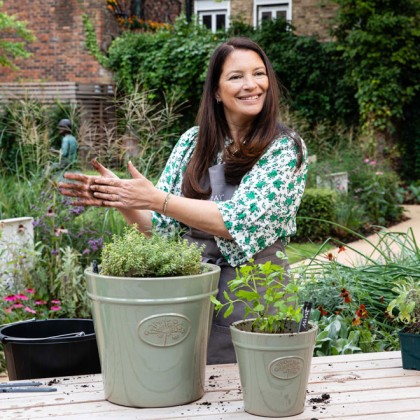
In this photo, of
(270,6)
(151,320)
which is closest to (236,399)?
(151,320)

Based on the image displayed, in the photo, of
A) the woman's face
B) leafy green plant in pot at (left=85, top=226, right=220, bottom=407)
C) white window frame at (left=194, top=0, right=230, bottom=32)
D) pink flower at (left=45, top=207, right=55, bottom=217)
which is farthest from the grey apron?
white window frame at (left=194, top=0, right=230, bottom=32)

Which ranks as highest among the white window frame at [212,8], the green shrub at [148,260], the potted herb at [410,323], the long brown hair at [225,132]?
the white window frame at [212,8]

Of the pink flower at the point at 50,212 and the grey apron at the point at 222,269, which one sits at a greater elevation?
the grey apron at the point at 222,269

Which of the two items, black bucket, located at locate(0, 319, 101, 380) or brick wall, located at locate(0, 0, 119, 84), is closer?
black bucket, located at locate(0, 319, 101, 380)

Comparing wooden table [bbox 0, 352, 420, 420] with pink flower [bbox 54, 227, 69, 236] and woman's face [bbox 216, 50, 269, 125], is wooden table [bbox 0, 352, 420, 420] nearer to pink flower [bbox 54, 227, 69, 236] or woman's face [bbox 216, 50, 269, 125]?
woman's face [bbox 216, 50, 269, 125]

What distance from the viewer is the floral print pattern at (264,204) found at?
2.05 m

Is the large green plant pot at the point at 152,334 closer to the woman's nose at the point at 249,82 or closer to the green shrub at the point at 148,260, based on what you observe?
the green shrub at the point at 148,260

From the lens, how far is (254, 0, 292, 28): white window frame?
17.5 m

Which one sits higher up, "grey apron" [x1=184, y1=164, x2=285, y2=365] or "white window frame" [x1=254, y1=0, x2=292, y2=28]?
"white window frame" [x1=254, y1=0, x2=292, y2=28]

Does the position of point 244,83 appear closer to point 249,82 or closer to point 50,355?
point 249,82

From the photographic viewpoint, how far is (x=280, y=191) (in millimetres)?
2088

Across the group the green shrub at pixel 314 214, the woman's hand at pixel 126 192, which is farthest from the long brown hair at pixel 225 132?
the green shrub at pixel 314 214

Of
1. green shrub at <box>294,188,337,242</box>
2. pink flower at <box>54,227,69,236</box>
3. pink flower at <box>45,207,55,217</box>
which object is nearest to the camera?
pink flower at <box>54,227,69,236</box>

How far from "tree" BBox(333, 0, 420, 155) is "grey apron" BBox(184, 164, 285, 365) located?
40.3 ft
